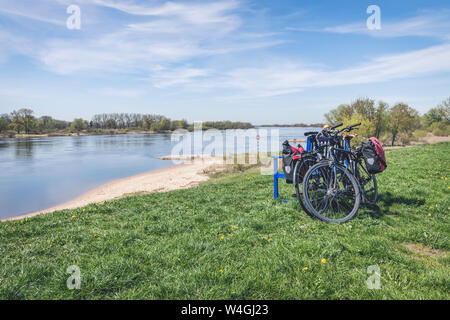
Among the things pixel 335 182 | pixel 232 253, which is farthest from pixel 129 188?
pixel 335 182

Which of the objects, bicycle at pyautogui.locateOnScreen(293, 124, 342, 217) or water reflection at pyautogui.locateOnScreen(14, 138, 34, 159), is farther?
water reflection at pyautogui.locateOnScreen(14, 138, 34, 159)

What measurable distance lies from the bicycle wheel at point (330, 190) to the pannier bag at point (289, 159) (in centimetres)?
38

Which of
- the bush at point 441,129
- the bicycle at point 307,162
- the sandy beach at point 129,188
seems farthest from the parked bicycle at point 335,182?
the bush at point 441,129

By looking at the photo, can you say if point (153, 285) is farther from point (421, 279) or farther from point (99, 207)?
point (99, 207)

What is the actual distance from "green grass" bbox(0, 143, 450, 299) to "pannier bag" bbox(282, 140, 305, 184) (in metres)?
0.75

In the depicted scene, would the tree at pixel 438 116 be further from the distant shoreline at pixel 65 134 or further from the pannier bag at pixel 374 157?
the distant shoreline at pixel 65 134

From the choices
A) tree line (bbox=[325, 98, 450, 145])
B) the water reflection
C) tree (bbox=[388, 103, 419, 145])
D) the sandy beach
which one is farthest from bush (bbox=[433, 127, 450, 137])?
the water reflection

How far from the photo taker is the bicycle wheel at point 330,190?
4348 mm

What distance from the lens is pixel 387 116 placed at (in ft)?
138

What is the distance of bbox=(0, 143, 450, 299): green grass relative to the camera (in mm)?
2631

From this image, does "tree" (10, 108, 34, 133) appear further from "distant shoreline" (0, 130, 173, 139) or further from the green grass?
the green grass

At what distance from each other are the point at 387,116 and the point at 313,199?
151ft

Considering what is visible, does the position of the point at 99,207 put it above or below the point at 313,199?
below
